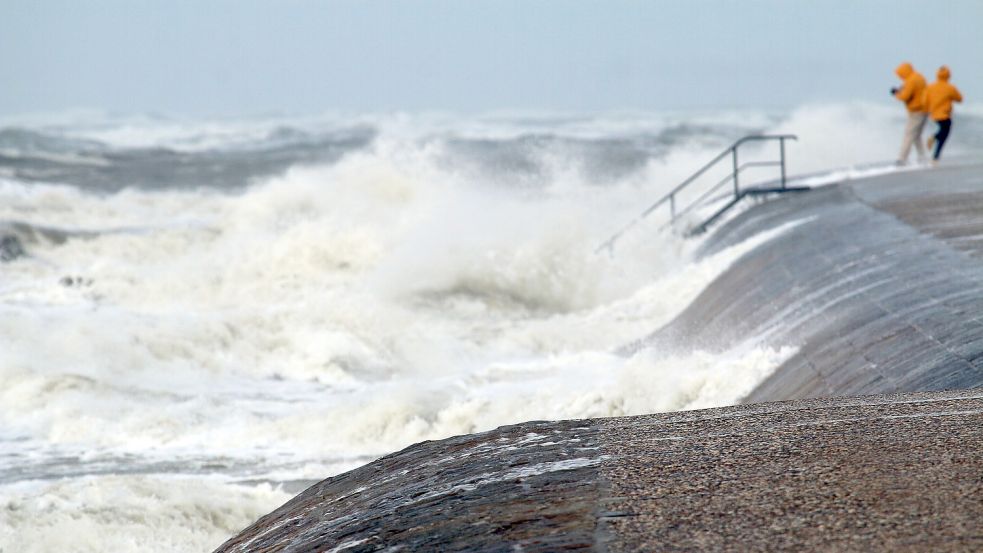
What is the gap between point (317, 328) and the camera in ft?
56.5

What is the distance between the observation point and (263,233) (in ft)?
103

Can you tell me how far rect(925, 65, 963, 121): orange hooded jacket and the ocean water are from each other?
1852 millimetres

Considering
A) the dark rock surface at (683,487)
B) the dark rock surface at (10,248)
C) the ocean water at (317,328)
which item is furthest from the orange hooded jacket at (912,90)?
the dark rock surface at (10,248)

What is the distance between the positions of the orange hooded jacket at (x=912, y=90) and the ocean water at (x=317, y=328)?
71.3 inches

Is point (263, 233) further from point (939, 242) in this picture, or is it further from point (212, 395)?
point (939, 242)

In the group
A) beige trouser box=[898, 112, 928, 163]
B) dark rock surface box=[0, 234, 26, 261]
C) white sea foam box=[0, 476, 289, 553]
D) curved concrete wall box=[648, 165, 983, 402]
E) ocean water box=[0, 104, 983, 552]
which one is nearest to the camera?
curved concrete wall box=[648, 165, 983, 402]

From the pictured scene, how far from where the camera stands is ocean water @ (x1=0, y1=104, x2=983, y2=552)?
33.9 feet

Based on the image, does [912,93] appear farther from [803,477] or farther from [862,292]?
[803,477]

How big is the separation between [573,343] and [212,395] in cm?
418

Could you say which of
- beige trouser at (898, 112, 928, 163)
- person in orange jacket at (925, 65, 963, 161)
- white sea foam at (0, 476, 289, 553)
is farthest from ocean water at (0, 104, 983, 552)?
person in orange jacket at (925, 65, 963, 161)

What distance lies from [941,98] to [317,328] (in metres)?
8.84

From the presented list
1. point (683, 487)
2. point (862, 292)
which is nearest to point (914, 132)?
point (862, 292)

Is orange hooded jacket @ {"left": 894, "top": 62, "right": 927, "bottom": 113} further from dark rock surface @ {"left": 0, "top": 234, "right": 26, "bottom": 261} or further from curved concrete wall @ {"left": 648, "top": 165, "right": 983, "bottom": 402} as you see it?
dark rock surface @ {"left": 0, "top": 234, "right": 26, "bottom": 261}

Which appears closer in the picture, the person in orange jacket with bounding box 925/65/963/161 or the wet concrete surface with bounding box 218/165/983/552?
the wet concrete surface with bounding box 218/165/983/552
